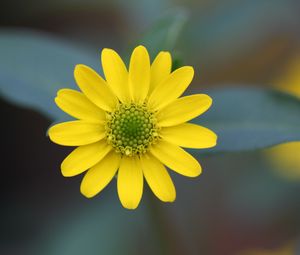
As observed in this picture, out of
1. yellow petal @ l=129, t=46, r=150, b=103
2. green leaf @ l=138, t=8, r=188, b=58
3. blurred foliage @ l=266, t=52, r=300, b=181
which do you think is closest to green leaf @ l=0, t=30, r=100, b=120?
green leaf @ l=138, t=8, r=188, b=58

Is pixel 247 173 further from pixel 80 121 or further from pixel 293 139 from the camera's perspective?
pixel 80 121

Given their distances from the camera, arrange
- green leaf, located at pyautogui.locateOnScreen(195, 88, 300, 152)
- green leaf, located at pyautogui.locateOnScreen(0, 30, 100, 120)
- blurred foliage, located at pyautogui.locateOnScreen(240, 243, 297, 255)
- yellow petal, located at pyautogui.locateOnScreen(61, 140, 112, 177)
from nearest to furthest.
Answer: yellow petal, located at pyautogui.locateOnScreen(61, 140, 112, 177) < green leaf, located at pyautogui.locateOnScreen(195, 88, 300, 152) < green leaf, located at pyautogui.locateOnScreen(0, 30, 100, 120) < blurred foliage, located at pyautogui.locateOnScreen(240, 243, 297, 255)

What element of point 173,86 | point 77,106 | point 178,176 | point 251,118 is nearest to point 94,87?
point 77,106

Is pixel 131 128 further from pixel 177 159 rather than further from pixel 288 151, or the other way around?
pixel 288 151

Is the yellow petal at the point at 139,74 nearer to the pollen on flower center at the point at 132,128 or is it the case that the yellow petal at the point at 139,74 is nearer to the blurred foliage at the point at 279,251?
the pollen on flower center at the point at 132,128

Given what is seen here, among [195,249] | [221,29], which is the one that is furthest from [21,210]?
[221,29]

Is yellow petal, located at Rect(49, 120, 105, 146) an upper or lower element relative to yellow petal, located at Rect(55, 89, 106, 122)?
lower

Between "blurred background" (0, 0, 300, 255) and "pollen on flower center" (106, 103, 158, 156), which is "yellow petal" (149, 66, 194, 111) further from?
"blurred background" (0, 0, 300, 255)
